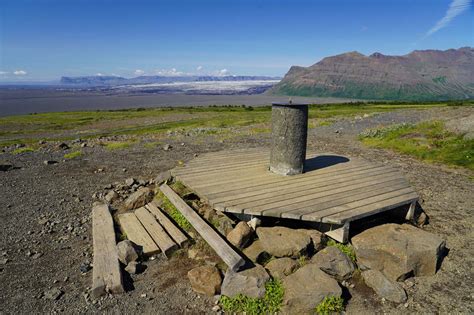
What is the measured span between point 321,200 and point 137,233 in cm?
481

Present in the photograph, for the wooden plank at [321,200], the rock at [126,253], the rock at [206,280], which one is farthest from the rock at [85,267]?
the wooden plank at [321,200]

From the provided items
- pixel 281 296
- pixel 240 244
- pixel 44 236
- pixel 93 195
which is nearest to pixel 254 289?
pixel 281 296

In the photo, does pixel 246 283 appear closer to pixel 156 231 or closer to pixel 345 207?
pixel 345 207

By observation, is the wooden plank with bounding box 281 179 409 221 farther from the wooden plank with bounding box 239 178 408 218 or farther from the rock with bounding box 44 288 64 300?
the rock with bounding box 44 288 64 300

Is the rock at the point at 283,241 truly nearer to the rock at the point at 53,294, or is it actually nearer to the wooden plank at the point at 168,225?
the wooden plank at the point at 168,225

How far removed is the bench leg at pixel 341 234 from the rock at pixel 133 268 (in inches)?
174

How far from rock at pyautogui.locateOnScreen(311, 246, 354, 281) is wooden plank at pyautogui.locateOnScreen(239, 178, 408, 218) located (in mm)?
949

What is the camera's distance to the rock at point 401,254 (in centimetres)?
670

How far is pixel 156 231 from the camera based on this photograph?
8.62 m

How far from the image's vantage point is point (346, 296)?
6.27 m

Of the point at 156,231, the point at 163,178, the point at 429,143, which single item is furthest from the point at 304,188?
the point at 429,143

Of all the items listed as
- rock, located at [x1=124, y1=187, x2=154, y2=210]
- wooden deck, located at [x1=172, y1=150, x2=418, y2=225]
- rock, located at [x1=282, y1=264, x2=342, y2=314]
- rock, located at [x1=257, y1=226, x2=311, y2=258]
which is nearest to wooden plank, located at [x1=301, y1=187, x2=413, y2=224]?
wooden deck, located at [x1=172, y1=150, x2=418, y2=225]

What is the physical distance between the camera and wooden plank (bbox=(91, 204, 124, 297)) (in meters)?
6.39

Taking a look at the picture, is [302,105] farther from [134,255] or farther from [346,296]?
[134,255]
